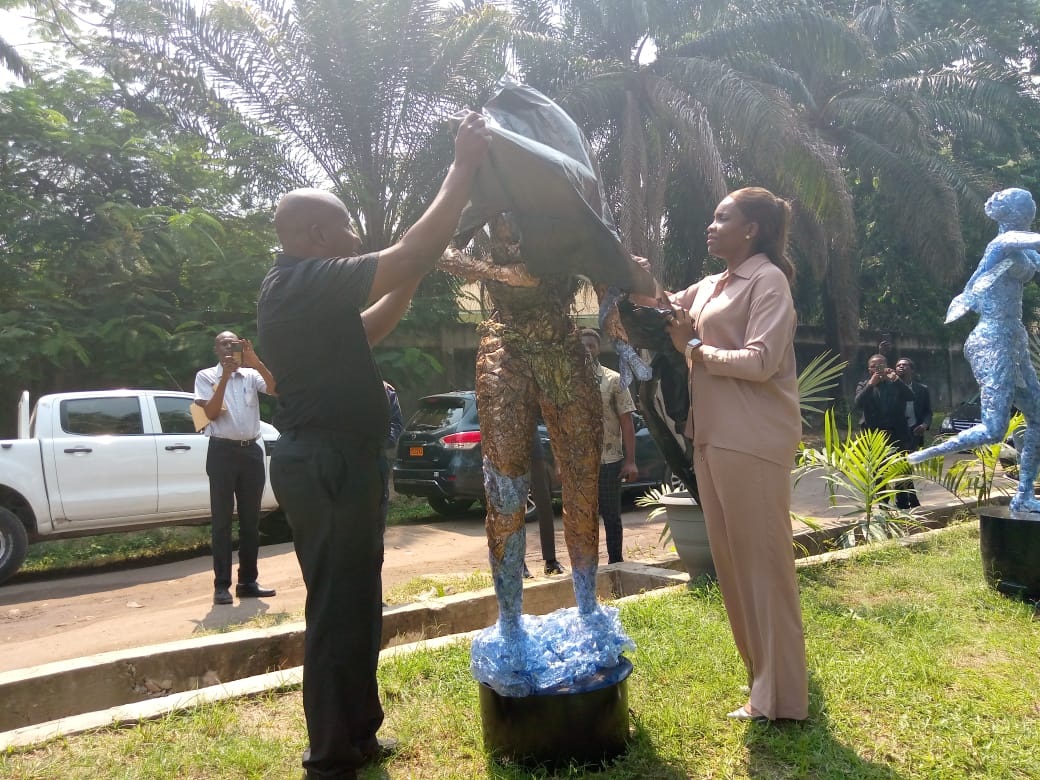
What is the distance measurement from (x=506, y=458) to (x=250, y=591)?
389cm

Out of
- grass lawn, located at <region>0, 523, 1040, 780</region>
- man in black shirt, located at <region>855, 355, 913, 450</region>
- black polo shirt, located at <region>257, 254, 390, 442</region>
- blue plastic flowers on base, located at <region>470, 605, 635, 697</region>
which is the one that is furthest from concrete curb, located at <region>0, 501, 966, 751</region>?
man in black shirt, located at <region>855, 355, 913, 450</region>

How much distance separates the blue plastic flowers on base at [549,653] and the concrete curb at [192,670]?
116 cm

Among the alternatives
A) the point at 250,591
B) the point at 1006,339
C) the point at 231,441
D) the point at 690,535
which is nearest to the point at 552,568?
the point at 690,535

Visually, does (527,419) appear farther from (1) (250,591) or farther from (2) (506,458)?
(1) (250,591)

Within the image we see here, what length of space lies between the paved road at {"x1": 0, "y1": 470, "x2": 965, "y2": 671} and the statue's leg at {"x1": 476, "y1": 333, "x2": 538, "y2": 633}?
2.80 meters

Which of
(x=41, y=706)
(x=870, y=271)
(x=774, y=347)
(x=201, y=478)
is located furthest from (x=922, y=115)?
(x=41, y=706)

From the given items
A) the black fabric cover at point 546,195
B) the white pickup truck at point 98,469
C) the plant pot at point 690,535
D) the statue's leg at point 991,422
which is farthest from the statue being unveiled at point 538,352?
the white pickup truck at point 98,469

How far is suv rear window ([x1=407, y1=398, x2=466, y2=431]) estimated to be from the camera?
9922 mm

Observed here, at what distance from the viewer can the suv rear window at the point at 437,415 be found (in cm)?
992

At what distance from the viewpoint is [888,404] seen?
27.7ft

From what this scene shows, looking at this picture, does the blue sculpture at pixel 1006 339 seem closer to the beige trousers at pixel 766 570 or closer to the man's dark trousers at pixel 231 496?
the beige trousers at pixel 766 570

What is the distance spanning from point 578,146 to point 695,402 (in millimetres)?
1078

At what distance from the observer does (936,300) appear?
2198 centimetres

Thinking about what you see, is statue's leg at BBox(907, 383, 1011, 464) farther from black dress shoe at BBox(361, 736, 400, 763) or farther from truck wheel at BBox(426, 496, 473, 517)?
truck wheel at BBox(426, 496, 473, 517)
